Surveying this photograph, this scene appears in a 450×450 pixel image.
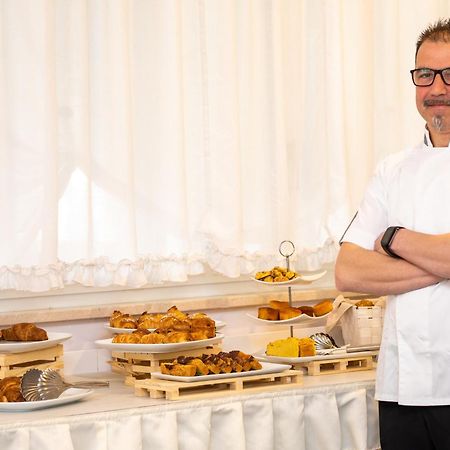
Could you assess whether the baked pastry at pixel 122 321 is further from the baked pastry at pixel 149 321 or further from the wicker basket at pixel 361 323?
the wicker basket at pixel 361 323

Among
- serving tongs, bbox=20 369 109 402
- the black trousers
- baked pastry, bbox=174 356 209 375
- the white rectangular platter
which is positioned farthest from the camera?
the white rectangular platter

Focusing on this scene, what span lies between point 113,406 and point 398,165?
766mm

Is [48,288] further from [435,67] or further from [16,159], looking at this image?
[435,67]

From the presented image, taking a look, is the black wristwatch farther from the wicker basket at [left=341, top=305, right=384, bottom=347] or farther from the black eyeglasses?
the wicker basket at [left=341, top=305, right=384, bottom=347]

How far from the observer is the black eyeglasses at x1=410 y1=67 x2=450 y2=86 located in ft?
6.58

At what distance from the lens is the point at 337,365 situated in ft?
8.13

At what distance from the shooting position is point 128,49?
271 cm

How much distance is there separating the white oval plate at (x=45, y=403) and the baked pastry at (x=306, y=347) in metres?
0.59

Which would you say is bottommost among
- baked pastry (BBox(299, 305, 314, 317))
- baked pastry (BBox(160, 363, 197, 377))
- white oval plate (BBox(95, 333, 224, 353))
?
baked pastry (BBox(160, 363, 197, 377))

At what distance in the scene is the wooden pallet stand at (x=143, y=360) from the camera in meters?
2.32

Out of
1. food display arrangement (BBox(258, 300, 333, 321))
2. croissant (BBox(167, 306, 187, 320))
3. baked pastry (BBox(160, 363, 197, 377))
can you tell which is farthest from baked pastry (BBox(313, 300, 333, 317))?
baked pastry (BBox(160, 363, 197, 377))

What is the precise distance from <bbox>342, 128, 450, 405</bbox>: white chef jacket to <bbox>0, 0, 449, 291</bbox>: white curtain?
83cm

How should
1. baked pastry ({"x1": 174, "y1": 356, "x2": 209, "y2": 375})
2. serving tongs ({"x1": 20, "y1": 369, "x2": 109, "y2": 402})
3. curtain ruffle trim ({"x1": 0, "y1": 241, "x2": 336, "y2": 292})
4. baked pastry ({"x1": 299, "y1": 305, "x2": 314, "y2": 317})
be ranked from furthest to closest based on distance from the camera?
baked pastry ({"x1": 299, "y1": 305, "x2": 314, "y2": 317}), curtain ruffle trim ({"x1": 0, "y1": 241, "x2": 336, "y2": 292}), baked pastry ({"x1": 174, "y1": 356, "x2": 209, "y2": 375}), serving tongs ({"x1": 20, "y1": 369, "x2": 109, "y2": 402})

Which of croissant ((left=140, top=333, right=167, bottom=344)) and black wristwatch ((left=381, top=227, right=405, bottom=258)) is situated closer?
black wristwatch ((left=381, top=227, right=405, bottom=258))
